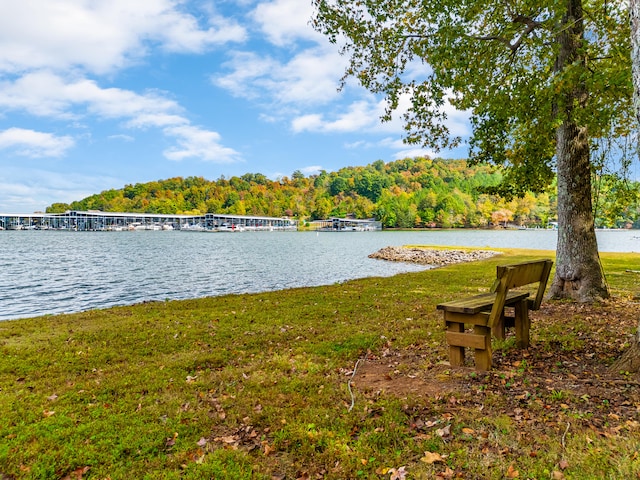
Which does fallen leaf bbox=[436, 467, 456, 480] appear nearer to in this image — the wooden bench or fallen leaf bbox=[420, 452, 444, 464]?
fallen leaf bbox=[420, 452, 444, 464]

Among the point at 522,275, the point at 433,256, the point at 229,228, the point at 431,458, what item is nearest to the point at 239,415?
the point at 431,458

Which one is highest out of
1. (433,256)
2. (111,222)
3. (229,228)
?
(111,222)

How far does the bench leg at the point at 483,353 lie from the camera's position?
16.5ft

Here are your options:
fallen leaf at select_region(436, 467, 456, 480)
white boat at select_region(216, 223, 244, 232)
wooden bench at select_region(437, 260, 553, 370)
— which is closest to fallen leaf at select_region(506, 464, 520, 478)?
fallen leaf at select_region(436, 467, 456, 480)

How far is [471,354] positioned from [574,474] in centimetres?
306

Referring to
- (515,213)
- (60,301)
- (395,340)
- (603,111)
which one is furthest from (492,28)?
(515,213)

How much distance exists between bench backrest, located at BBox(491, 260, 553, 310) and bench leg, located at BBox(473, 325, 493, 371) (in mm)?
538

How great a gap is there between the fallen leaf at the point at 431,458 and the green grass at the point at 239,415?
51mm

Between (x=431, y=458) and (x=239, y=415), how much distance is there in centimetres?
215

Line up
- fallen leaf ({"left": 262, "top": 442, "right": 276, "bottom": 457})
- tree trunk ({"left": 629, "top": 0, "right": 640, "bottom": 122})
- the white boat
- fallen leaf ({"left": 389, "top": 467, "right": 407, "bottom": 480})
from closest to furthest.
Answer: fallen leaf ({"left": 389, "top": 467, "right": 407, "bottom": 480}), fallen leaf ({"left": 262, "top": 442, "right": 276, "bottom": 457}), tree trunk ({"left": 629, "top": 0, "right": 640, "bottom": 122}), the white boat

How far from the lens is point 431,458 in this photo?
10.9ft

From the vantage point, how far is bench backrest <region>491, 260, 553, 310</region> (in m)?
4.87

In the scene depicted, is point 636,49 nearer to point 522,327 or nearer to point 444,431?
point 522,327

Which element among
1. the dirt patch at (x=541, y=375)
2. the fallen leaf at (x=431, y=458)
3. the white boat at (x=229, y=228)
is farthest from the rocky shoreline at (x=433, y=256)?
the white boat at (x=229, y=228)
